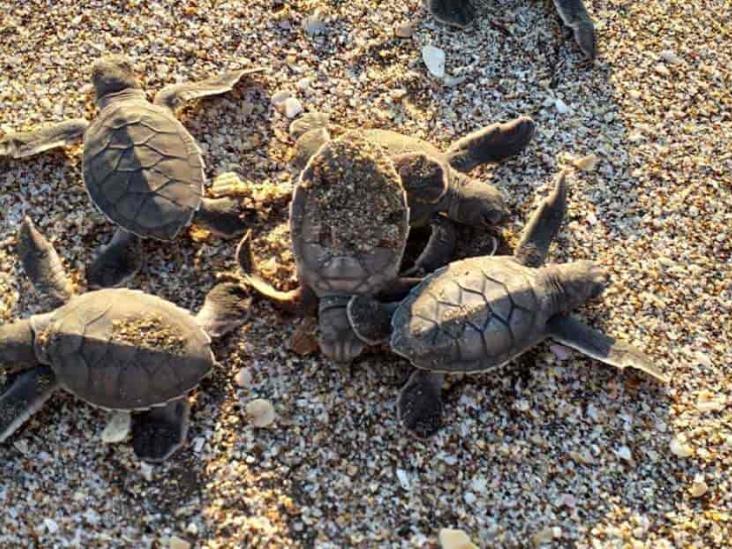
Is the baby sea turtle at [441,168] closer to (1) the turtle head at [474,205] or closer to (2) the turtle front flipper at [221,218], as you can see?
(1) the turtle head at [474,205]

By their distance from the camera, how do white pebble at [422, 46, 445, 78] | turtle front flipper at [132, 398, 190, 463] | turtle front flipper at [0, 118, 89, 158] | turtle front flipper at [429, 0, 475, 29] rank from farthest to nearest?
turtle front flipper at [429, 0, 475, 29]
white pebble at [422, 46, 445, 78]
turtle front flipper at [0, 118, 89, 158]
turtle front flipper at [132, 398, 190, 463]

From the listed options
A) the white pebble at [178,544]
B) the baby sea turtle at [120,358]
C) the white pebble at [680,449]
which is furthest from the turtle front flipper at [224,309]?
the white pebble at [680,449]

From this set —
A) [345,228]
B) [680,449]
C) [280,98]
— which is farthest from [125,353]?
[680,449]

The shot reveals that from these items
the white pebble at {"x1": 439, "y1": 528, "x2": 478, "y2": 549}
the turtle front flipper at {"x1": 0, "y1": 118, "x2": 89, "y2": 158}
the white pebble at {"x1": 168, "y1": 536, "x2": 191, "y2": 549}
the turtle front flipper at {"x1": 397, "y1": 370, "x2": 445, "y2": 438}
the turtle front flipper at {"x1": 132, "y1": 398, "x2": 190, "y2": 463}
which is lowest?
the white pebble at {"x1": 168, "y1": 536, "x2": 191, "y2": 549}

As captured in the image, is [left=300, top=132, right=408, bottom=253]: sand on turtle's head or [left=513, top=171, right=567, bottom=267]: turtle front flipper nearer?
[left=300, top=132, right=408, bottom=253]: sand on turtle's head

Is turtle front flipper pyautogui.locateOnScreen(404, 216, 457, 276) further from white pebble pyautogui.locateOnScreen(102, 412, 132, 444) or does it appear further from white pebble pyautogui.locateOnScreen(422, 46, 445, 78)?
white pebble pyautogui.locateOnScreen(102, 412, 132, 444)

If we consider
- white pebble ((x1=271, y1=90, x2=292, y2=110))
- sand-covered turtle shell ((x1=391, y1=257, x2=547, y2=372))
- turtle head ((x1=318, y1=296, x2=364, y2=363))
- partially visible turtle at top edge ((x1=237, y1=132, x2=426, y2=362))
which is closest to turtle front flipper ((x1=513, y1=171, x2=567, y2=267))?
sand-covered turtle shell ((x1=391, y1=257, x2=547, y2=372))

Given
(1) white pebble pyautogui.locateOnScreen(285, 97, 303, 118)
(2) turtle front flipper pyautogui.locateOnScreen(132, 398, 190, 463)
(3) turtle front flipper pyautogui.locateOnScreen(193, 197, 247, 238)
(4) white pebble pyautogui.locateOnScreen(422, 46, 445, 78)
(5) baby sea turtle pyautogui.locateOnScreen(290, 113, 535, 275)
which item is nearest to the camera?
(2) turtle front flipper pyautogui.locateOnScreen(132, 398, 190, 463)

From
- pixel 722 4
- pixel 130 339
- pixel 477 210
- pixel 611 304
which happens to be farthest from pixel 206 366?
pixel 722 4

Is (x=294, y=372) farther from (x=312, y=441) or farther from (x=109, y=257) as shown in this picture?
(x=109, y=257)

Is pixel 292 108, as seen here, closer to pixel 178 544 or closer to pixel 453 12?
pixel 453 12

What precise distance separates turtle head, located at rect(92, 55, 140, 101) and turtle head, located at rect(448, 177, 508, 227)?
1241mm

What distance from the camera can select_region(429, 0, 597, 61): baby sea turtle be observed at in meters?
3.23

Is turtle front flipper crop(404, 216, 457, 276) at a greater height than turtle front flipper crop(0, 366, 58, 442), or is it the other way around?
turtle front flipper crop(404, 216, 457, 276)
